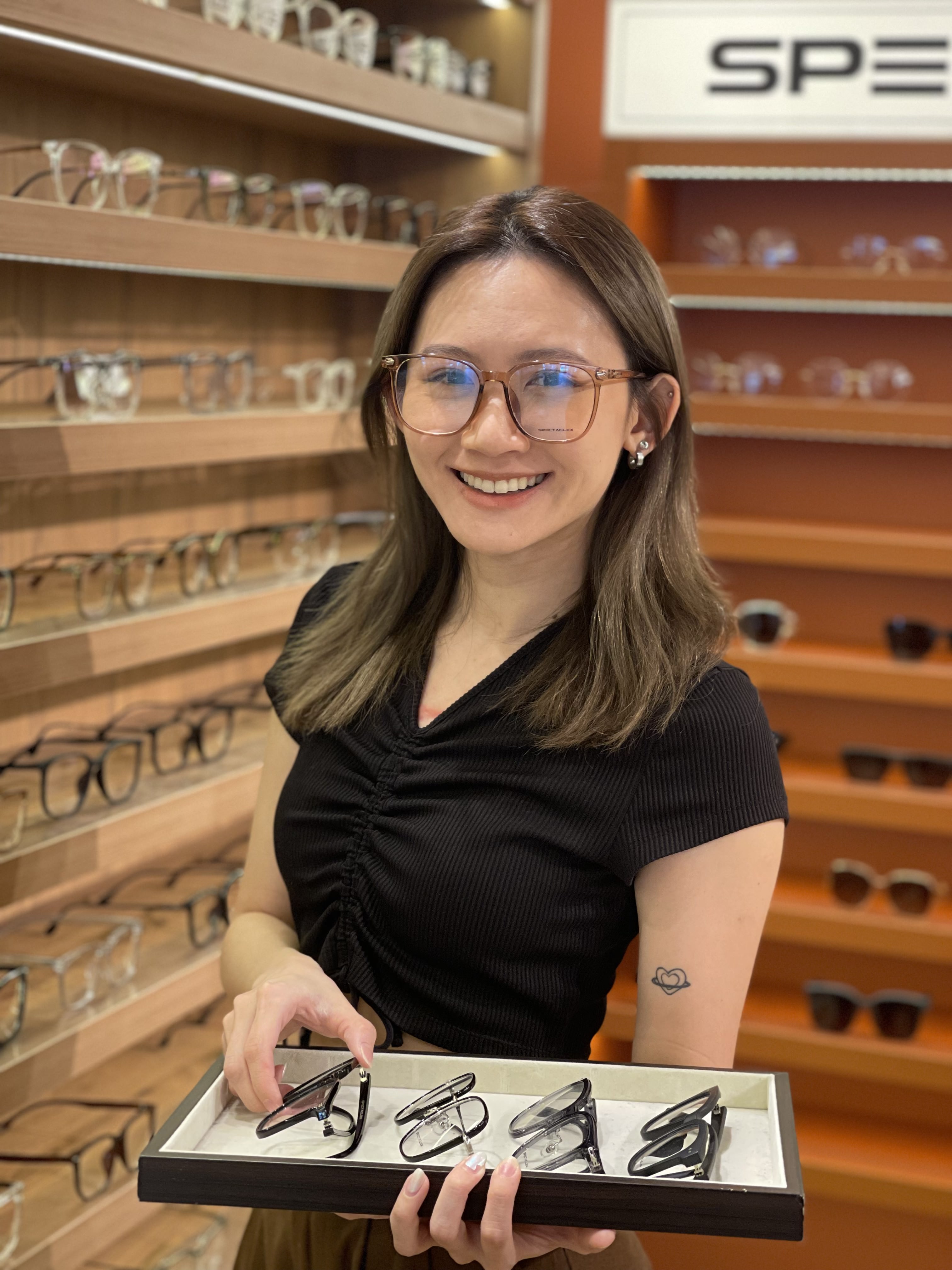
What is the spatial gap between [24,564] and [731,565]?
6.75 ft

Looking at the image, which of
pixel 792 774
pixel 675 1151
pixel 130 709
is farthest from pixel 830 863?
pixel 675 1151

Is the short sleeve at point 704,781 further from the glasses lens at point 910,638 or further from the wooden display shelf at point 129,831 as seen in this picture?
the glasses lens at point 910,638

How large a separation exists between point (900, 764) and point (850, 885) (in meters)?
0.33

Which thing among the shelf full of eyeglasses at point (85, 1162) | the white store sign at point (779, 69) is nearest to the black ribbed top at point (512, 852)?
the shelf full of eyeglasses at point (85, 1162)

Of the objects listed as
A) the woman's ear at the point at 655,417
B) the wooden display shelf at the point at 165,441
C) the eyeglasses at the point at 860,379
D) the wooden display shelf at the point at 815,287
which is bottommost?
the wooden display shelf at the point at 165,441

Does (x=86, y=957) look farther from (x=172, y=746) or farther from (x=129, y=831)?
(x=172, y=746)

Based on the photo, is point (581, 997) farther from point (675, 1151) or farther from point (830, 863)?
point (830, 863)

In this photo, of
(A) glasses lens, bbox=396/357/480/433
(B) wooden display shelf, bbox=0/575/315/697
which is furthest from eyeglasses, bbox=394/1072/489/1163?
(B) wooden display shelf, bbox=0/575/315/697

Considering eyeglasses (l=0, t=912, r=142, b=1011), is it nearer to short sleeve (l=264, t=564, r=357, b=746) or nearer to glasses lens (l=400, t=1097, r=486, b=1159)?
short sleeve (l=264, t=564, r=357, b=746)

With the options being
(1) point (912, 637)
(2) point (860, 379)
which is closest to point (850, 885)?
(1) point (912, 637)

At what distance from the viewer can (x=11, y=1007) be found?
6.91 feet

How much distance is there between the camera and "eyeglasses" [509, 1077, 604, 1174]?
3.59 ft

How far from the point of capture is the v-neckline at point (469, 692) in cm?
142

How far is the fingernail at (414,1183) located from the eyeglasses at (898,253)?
2848 mm
